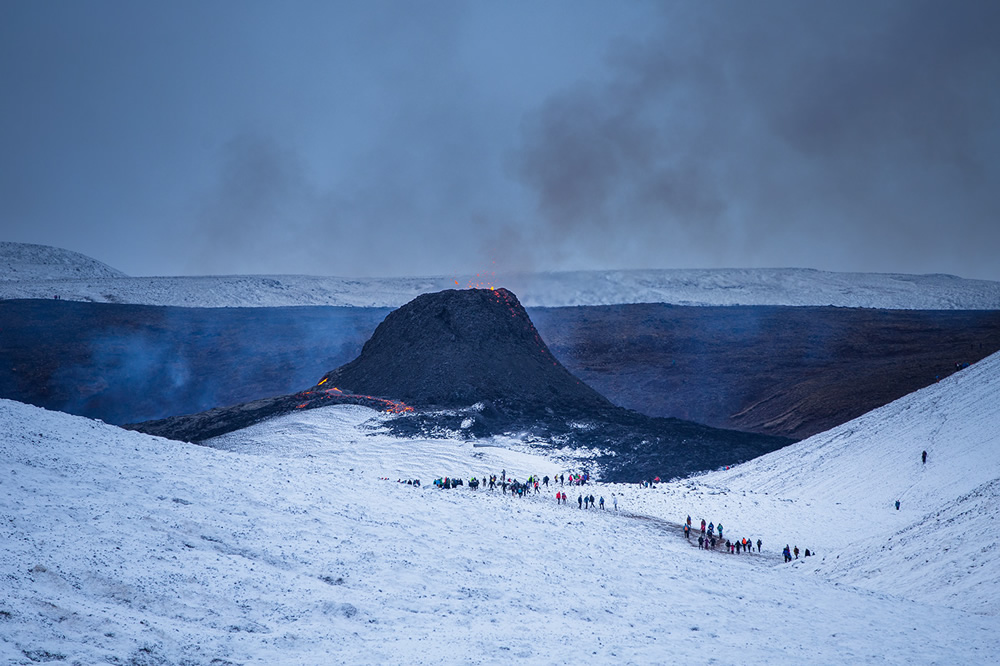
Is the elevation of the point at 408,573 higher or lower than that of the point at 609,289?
lower

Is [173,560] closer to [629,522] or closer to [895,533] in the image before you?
[629,522]

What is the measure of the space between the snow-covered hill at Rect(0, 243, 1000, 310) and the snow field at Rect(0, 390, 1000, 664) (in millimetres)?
90222

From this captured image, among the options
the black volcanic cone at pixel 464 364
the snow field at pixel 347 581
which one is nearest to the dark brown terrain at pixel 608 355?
the black volcanic cone at pixel 464 364

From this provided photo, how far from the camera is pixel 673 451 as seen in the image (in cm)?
4266

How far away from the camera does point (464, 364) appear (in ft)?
174

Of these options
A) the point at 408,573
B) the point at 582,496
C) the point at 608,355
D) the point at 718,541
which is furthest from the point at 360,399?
the point at 608,355

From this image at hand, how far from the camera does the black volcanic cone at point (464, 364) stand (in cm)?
5075

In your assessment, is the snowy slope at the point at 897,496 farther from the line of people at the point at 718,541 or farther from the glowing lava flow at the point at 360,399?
the glowing lava flow at the point at 360,399

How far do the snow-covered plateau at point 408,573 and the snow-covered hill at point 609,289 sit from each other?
292 feet

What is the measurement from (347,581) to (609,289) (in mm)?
123171

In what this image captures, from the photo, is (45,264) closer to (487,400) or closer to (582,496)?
(487,400)

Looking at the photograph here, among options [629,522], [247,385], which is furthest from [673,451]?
[247,385]

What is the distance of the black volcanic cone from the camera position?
1998 inches

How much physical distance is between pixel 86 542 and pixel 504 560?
9049 mm
